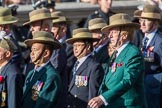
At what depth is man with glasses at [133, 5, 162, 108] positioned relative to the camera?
8.50m

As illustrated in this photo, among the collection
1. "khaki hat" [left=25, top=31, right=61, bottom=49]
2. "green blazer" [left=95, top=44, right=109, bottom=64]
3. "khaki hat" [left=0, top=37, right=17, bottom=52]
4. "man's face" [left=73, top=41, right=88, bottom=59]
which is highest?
"khaki hat" [left=25, top=31, right=61, bottom=49]

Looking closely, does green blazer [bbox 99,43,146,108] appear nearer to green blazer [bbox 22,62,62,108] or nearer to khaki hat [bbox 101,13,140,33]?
khaki hat [bbox 101,13,140,33]

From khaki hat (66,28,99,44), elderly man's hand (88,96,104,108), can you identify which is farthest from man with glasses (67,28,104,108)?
elderly man's hand (88,96,104,108)

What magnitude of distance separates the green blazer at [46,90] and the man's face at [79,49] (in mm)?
1058

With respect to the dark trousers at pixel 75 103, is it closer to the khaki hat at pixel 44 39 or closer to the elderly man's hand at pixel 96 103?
the khaki hat at pixel 44 39

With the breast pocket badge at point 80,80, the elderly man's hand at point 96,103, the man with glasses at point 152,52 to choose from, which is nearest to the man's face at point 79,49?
the breast pocket badge at point 80,80

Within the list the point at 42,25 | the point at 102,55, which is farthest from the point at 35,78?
the point at 102,55

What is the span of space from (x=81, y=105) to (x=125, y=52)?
4.20 ft

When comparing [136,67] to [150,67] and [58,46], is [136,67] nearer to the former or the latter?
[58,46]

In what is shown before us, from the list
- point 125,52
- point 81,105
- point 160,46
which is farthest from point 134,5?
point 125,52

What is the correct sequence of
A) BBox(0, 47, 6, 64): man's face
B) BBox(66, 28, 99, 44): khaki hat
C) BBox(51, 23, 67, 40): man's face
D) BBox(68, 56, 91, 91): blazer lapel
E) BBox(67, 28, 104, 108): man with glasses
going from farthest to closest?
BBox(51, 23, 67, 40): man's face < BBox(66, 28, 99, 44): khaki hat < BBox(68, 56, 91, 91): blazer lapel < BBox(67, 28, 104, 108): man with glasses < BBox(0, 47, 6, 64): man's face

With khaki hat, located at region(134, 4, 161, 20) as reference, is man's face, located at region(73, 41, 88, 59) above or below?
below

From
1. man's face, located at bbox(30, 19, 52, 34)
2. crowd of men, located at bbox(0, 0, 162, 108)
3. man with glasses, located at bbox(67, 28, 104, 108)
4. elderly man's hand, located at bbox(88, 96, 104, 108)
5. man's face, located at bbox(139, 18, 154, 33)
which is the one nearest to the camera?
elderly man's hand, located at bbox(88, 96, 104, 108)

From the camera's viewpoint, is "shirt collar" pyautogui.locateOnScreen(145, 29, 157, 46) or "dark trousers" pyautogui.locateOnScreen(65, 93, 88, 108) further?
"shirt collar" pyautogui.locateOnScreen(145, 29, 157, 46)
